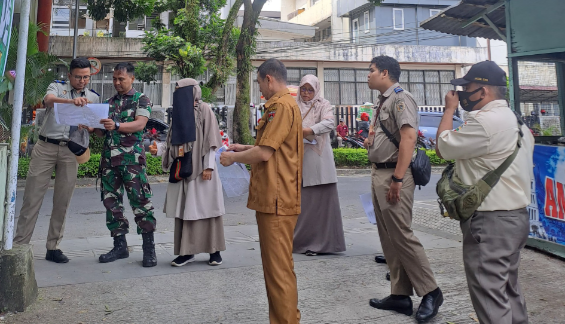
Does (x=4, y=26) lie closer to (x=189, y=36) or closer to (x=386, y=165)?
(x=386, y=165)

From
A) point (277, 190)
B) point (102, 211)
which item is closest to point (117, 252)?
point (277, 190)

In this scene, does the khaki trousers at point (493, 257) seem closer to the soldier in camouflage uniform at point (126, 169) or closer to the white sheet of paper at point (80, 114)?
the soldier in camouflage uniform at point (126, 169)

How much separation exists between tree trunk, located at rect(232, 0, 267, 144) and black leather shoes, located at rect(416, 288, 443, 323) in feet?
35.8

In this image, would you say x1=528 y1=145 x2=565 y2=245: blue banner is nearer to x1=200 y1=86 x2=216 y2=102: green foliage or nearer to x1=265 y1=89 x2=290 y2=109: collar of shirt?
x1=265 y1=89 x2=290 y2=109: collar of shirt

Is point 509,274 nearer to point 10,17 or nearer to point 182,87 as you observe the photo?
point 182,87

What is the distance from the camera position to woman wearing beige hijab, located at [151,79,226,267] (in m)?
4.60

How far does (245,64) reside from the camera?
13734 millimetres

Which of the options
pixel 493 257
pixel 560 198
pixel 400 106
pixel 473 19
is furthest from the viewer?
pixel 473 19

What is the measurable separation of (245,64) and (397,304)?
36.1 ft

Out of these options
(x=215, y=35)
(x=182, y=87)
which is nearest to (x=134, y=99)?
(x=182, y=87)

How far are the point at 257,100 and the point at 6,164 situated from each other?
73.2 ft

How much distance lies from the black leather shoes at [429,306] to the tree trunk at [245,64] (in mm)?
10906

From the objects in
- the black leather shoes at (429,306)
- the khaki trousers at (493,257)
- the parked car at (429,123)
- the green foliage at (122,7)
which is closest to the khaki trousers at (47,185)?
the black leather shoes at (429,306)

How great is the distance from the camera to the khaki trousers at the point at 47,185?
14.8ft
